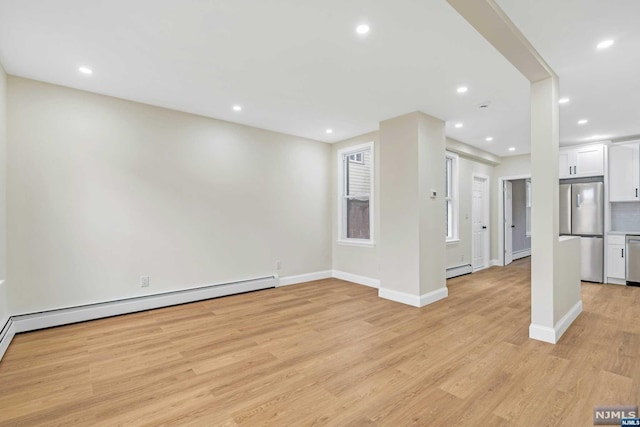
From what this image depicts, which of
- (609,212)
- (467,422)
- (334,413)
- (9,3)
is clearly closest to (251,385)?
(334,413)

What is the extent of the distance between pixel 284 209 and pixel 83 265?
288 cm

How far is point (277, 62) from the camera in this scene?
9.20 ft

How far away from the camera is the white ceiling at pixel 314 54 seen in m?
2.08

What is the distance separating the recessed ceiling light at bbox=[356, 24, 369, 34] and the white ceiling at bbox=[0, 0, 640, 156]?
46mm

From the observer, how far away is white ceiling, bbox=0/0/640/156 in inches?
81.9

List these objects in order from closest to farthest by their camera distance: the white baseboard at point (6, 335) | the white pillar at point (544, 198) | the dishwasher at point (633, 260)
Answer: the white baseboard at point (6, 335) < the white pillar at point (544, 198) < the dishwasher at point (633, 260)

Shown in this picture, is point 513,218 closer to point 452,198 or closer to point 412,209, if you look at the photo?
point 452,198

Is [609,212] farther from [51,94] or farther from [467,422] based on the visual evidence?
[51,94]

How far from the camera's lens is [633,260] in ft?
16.5

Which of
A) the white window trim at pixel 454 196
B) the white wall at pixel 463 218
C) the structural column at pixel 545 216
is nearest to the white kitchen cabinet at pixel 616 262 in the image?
the white wall at pixel 463 218

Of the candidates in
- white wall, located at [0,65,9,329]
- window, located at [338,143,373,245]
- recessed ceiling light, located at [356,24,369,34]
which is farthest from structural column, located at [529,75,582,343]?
white wall, located at [0,65,9,329]

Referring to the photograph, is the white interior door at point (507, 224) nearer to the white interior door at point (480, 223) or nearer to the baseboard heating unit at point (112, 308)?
the white interior door at point (480, 223)

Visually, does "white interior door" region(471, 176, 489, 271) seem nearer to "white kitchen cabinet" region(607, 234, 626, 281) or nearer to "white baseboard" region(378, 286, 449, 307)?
"white kitchen cabinet" region(607, 234, 626, 281)

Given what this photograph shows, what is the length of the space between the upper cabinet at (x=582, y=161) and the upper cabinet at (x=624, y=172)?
16 centimetres
